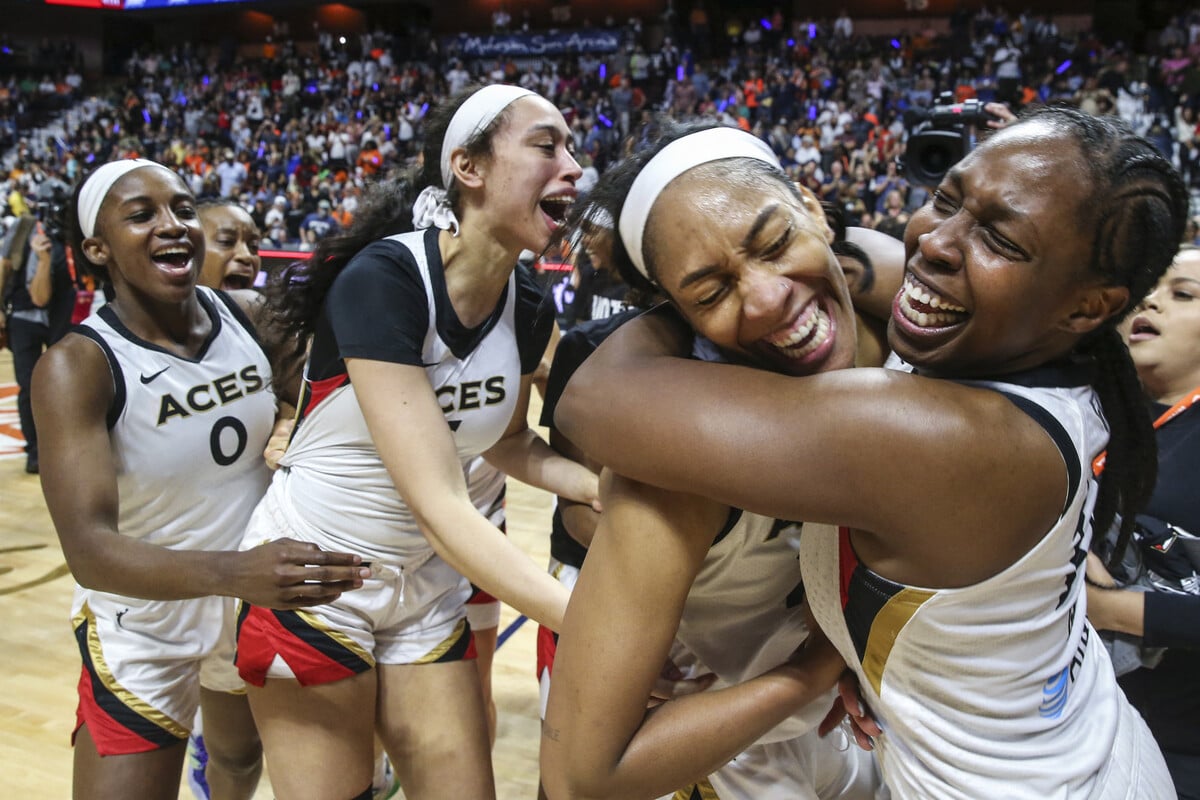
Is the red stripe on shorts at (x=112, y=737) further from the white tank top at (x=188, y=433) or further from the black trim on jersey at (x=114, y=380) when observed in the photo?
the black trim on jersey at (x=114, y=380)

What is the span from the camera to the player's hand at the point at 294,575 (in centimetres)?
186

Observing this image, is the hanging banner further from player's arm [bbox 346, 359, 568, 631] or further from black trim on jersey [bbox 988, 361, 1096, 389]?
black trim on jersey [bbox 988, 361, 1096, 389]

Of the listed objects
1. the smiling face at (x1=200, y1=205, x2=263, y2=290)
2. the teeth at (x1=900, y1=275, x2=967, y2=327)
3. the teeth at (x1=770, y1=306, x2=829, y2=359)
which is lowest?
the smiling face at (x1=200, y1=205, x2=263, y2=290)

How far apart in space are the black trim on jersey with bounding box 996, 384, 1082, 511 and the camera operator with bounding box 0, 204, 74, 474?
6.16 meters

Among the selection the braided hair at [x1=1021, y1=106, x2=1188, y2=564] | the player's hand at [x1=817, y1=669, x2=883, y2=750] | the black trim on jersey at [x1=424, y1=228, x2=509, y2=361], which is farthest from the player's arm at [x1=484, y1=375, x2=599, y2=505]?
the braided hair at [x1=1021, y1=106, x2=1188, y2=564]

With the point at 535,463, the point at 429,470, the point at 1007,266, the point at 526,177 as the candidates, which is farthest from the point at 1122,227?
the point at 535,463

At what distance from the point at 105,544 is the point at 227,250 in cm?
182

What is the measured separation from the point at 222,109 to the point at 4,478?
60.6 feet

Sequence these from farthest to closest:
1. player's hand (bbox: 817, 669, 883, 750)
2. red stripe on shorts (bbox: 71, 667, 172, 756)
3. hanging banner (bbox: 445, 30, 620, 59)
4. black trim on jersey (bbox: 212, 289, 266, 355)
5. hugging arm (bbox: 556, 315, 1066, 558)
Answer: hanging banner (bbox: 445, 30, 620, 59), black trim on jersey (bbox: 212, 289, 266, 355), red stripe on shorts (bbox: 71, 667, 172, 756), player's hand (bbox: 817, 669, 883, 750), hugging arm (bbox: 556, 315, 1066, 558)

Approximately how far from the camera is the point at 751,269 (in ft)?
4.30

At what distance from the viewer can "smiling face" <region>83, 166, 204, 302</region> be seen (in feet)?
7.86

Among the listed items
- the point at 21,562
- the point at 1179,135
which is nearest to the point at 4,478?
the point at 21,562

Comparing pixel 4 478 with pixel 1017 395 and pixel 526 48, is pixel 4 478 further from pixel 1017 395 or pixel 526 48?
pixel 526 48

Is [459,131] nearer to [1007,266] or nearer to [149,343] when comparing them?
[149,343]
